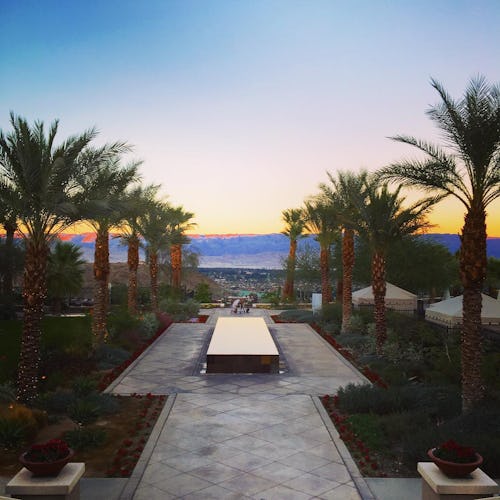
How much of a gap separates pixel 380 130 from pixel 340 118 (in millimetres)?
3050

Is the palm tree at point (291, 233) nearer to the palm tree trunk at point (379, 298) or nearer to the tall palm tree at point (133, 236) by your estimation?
the tall palm tree at point (133, 236)

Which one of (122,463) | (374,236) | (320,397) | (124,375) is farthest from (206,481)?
(374,236)

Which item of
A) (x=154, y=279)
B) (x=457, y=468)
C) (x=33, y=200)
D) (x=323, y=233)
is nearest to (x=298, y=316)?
(x=323, y=233)

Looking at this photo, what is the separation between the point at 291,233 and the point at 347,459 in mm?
44242

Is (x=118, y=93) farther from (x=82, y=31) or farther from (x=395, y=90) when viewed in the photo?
(x=395, y=90)

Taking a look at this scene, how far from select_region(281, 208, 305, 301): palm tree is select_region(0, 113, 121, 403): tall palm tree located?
37638mm

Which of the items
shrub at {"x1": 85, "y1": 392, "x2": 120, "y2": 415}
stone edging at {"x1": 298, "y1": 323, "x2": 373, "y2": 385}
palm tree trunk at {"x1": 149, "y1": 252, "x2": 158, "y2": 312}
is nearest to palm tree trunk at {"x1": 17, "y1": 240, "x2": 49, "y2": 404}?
shrub at {"x1": 85, "y1": 392, "x2": 120, "y2": 415}

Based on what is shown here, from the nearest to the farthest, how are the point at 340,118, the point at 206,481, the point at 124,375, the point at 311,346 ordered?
the point at 206,481
the point at 124,375
the point at 311,346
the point at 340,118

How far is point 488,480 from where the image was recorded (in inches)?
303

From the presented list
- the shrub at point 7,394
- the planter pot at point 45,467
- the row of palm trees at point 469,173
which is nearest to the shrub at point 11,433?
the shrub at point 7,394

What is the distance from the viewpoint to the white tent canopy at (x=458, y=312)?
2427 cm

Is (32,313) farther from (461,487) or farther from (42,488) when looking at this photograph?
(461,487)

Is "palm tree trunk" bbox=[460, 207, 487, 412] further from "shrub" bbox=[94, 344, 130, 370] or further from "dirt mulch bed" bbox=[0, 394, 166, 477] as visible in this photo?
"shrub" bbox=[94, 344, 130, 370]

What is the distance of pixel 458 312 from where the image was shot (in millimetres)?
24328
